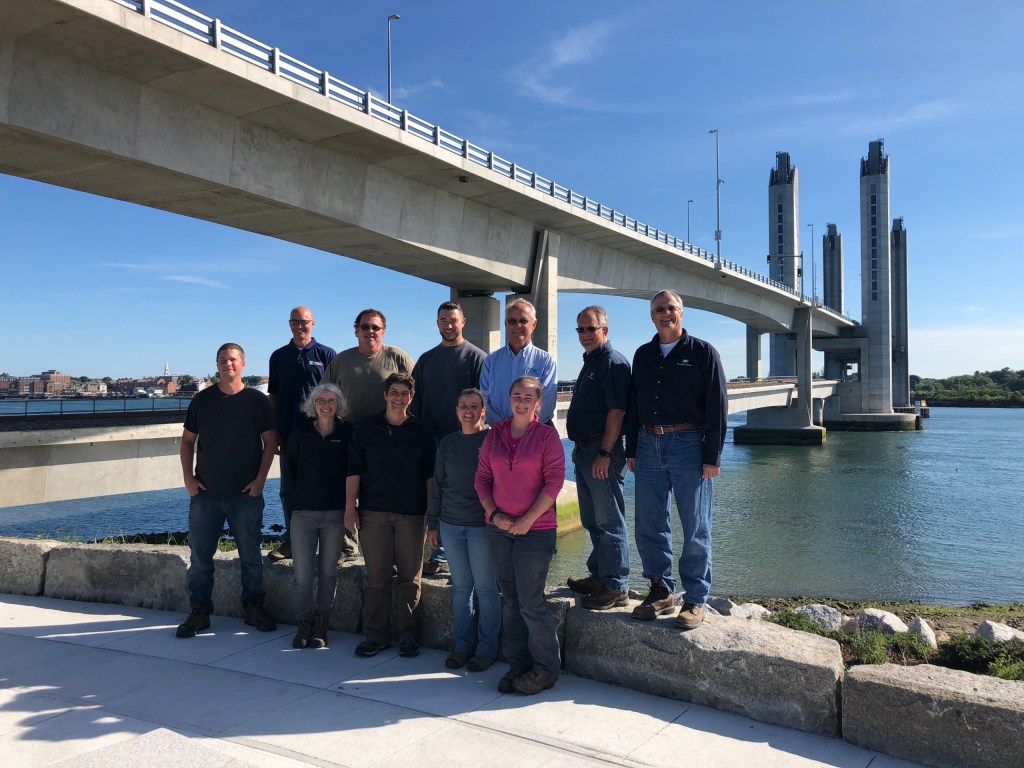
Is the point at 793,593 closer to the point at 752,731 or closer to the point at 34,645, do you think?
the point at 752,731

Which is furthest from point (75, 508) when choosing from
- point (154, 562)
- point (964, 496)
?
point (964, 496)

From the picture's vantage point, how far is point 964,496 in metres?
25.9

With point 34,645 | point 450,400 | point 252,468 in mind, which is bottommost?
point 34,645

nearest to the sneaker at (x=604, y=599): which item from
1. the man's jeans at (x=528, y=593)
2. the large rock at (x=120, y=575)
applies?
the man's jeans at (x=528, y=593)

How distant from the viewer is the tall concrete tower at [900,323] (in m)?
78.7

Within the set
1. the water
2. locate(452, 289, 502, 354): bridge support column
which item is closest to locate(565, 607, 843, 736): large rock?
the water

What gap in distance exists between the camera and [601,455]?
4.82 metres

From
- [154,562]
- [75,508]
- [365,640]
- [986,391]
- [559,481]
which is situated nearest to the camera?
[559,481]

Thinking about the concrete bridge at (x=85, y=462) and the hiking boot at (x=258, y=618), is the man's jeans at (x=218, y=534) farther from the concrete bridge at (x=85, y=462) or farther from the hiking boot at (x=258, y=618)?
the concrete bridge at (x=85, y=462)

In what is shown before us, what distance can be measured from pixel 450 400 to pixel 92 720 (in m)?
2.94

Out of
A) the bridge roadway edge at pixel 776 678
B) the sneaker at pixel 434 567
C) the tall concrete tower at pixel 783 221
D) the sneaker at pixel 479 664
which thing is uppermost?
the tall concrete tower at pixel 783 221

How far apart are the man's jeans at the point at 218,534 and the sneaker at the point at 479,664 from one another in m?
1.95

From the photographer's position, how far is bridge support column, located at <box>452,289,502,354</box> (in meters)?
24.8

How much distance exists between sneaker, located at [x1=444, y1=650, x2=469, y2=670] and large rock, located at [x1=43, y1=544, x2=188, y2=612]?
2.70 meters
